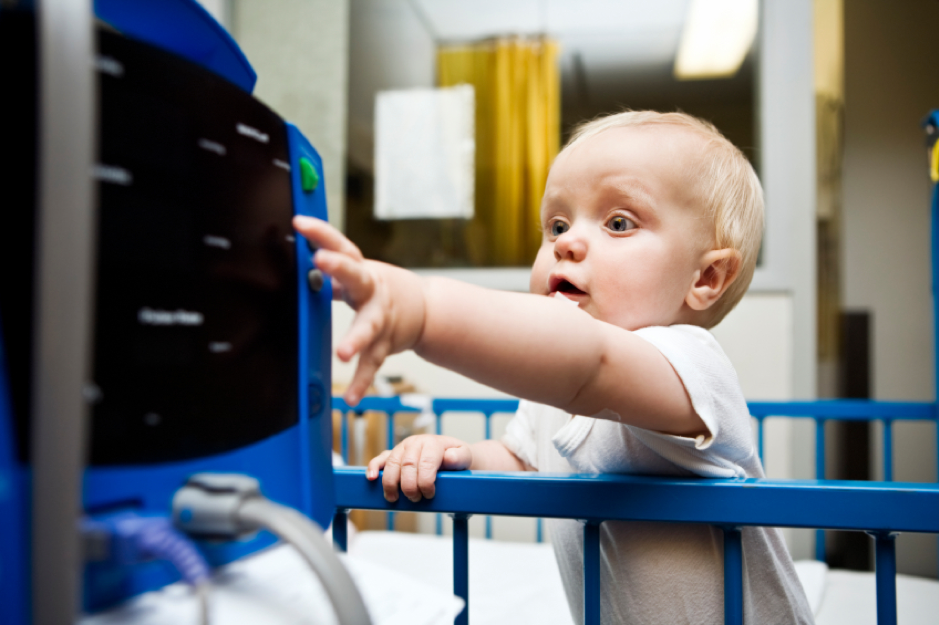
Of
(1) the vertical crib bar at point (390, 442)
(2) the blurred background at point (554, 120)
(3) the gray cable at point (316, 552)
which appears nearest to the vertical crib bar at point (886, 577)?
(3) the gray cable at point (316, 552)

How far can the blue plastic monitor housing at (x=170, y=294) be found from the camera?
20 cm

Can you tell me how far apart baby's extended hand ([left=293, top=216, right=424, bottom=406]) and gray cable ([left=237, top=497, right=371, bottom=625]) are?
0.07 meters

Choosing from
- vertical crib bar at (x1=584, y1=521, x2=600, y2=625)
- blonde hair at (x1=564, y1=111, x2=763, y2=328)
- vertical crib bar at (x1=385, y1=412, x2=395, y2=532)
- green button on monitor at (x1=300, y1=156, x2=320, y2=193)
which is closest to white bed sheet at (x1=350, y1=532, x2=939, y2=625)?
vertical crib bar at (x1=385, y1=412, x2=395, y2=532)

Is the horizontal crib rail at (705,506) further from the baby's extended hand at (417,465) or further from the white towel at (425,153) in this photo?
the white towel at (425,153)

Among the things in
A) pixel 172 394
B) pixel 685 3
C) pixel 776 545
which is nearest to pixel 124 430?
pixel 172 394

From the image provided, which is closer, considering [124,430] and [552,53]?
[124,430]

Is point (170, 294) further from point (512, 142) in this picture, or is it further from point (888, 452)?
point (512, 142)

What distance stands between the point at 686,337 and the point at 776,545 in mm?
260

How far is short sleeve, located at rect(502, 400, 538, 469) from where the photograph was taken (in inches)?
27.5

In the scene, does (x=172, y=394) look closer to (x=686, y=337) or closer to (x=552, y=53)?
(x=686, y=337)

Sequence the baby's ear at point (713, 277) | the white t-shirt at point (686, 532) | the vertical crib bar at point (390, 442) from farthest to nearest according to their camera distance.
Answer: the vertical crib bar at point (390, 442), the baby's ear at point (713, 277), the white t-shirt at point (686, 532)

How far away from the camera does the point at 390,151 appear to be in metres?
1.71

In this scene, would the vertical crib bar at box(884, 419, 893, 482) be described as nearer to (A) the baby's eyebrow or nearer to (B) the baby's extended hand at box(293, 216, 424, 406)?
(A) the baby's eyebrow

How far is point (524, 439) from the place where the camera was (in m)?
0.71
